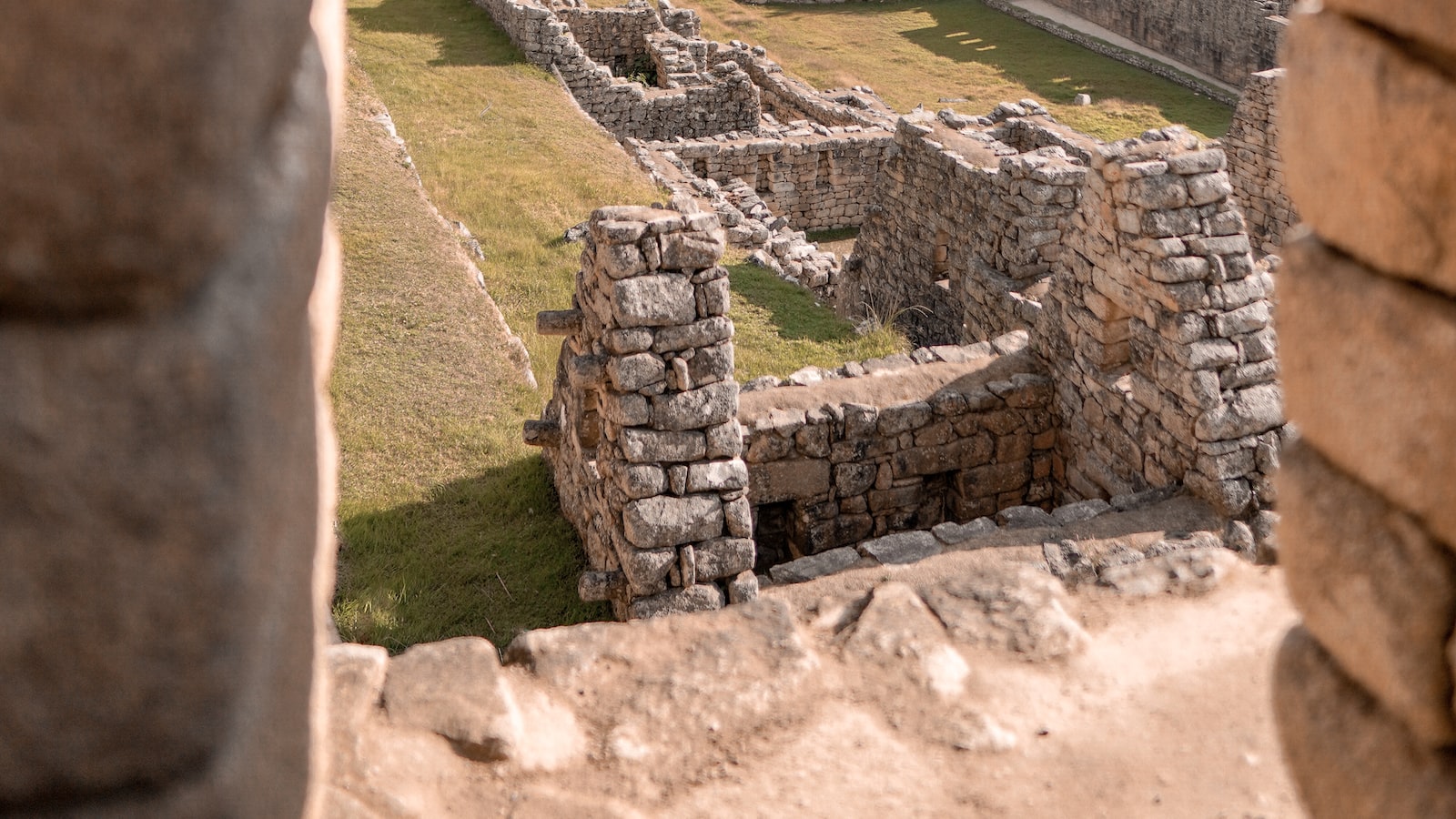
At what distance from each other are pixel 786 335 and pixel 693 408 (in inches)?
212

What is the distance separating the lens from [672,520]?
269 inches

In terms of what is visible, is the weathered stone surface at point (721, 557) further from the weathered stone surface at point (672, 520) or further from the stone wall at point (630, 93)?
the stone wall at point (630, 93)

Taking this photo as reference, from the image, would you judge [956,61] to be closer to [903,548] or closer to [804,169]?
[804,169]

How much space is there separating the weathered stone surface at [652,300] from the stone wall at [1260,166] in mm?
11880

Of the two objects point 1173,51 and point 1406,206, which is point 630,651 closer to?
point 1406,206

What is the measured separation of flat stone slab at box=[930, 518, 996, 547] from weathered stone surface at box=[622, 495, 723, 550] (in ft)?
5.00

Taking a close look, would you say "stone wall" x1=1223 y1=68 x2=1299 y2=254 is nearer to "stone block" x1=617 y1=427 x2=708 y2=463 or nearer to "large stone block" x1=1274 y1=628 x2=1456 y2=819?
"stone block" x1=617 y1=427 x2=708 y2=463

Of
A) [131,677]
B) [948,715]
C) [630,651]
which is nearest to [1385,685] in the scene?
[131,677]

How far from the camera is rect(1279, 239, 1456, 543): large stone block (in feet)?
5.96

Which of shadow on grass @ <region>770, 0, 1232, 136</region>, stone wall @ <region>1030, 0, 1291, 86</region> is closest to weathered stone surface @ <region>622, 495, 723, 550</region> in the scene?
shadow on grass @ <region>770, 0, 1232, 136</region>

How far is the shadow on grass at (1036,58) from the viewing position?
24766 mm

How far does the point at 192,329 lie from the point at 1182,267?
736cm

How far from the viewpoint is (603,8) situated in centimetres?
2431

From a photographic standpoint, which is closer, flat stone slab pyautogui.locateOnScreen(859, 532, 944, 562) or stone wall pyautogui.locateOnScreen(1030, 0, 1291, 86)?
flat stone slab pyautogui.locateOnScreen(859, 532, 944, 562)
